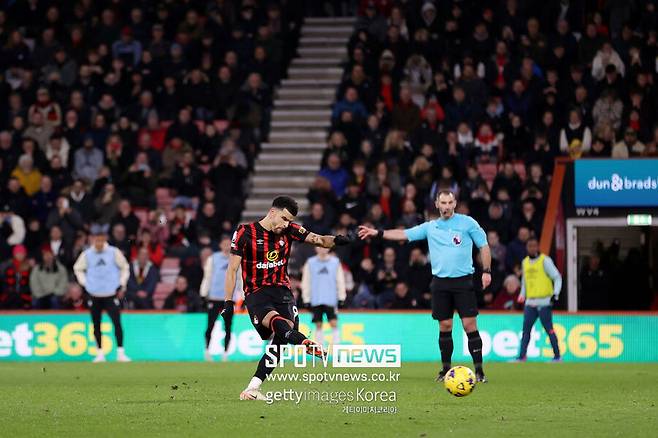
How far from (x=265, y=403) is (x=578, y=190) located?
11969 millimetres

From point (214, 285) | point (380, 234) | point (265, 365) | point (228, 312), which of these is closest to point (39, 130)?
point (214, 285)

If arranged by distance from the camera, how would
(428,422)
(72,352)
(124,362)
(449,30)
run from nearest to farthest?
1. (428,422)
2. (124,362)
3. (72,352)
4. (449,30)

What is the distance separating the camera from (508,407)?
1255 cm

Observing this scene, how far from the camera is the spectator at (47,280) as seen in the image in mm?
25500

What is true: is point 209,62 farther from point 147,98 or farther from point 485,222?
point 485,222

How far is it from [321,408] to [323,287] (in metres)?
10.7

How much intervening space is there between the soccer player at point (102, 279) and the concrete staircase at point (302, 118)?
5.42 metres

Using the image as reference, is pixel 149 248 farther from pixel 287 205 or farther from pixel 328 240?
pixel 287 205

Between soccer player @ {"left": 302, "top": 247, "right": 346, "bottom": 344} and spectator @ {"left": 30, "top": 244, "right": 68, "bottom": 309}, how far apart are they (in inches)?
200

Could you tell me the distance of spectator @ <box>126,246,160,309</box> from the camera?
2550 centimetres

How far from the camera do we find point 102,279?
22781 millimetres

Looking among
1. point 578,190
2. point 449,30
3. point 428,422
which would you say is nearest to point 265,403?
point 428,422

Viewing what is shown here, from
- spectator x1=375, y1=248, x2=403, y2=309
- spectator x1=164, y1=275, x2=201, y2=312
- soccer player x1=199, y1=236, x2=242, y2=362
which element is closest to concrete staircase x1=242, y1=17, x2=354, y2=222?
spectator x1=164, y1=275, x2=201, y2=312

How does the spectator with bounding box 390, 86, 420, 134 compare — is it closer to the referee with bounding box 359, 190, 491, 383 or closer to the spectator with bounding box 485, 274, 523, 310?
the spectator with bounding box 485, 274, 523, 310
